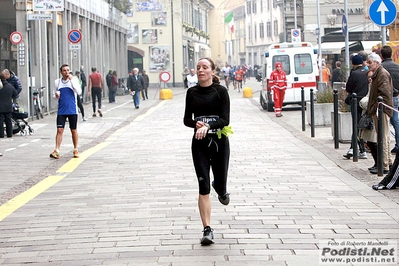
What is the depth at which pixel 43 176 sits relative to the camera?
11414mm

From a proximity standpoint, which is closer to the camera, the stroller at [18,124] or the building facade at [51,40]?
the stroller at [18,124]

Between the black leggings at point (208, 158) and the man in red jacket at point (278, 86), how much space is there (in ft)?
58.2

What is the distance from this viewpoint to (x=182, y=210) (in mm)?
8164

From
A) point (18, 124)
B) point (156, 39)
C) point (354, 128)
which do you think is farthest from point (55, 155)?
point (156, 39)

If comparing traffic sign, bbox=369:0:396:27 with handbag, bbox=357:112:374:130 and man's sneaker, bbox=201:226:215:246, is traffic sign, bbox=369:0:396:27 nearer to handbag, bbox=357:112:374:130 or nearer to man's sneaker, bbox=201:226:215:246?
handbag, bbox=357:112:374:130

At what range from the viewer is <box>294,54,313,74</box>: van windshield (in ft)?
89.9

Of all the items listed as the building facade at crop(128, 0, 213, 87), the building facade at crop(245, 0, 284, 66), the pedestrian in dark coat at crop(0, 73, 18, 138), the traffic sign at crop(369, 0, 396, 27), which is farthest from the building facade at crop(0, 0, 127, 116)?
the building facade at crop(245, 0, 284, 66)

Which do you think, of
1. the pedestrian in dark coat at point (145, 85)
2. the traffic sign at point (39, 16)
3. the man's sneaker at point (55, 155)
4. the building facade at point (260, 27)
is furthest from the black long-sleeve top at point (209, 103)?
the building facade at point (260, 27)

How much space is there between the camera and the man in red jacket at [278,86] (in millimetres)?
24453

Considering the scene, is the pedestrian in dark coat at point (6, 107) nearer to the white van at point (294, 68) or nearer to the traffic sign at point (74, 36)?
the traffic sign at point (74, 36)

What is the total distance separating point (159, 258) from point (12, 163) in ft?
25.1

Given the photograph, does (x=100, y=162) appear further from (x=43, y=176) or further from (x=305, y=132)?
(x=305, y=132)

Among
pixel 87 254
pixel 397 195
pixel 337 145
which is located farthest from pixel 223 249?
pixel 337 145

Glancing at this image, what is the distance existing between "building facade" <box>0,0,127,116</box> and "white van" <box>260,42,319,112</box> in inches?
286
